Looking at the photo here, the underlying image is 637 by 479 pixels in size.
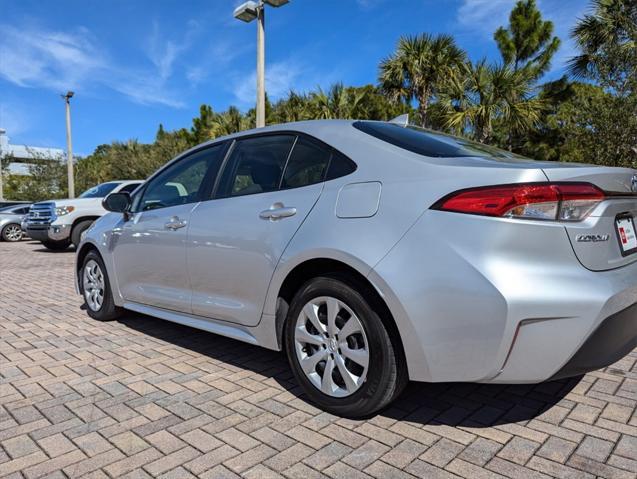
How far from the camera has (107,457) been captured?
7.06 feet

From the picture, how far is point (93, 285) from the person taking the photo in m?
4.58

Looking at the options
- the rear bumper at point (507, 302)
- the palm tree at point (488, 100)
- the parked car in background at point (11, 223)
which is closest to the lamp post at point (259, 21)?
the rear bumper at point (507, 302)

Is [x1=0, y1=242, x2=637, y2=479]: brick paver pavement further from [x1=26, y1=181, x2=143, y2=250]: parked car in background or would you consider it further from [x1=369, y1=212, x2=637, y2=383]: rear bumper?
[x1=26, y1=181, x2=143, y2=250]: parked car in background

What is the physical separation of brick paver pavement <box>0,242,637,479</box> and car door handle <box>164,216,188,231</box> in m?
0.94

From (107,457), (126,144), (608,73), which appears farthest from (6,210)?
(126,144)

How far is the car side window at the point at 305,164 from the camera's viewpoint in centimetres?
268

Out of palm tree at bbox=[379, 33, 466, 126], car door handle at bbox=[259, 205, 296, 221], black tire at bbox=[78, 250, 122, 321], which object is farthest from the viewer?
palm tree at bbox=[379, 33, 466, 126]

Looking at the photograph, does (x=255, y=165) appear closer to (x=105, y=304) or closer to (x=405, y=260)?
(x=405, y=260)

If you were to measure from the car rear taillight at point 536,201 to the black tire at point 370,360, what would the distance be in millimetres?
659

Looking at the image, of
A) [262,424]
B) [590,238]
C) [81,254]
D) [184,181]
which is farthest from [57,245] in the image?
[590,238]

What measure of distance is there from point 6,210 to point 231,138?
16363mm

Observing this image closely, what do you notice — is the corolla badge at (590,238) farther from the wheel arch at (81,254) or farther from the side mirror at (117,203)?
the wheel arch at (81,254)

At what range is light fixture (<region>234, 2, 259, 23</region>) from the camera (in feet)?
28.4

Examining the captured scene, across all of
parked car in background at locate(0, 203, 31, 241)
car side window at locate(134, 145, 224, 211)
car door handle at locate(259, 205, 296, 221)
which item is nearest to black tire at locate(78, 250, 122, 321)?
car side window at locate(134, 145, 224, 211)
